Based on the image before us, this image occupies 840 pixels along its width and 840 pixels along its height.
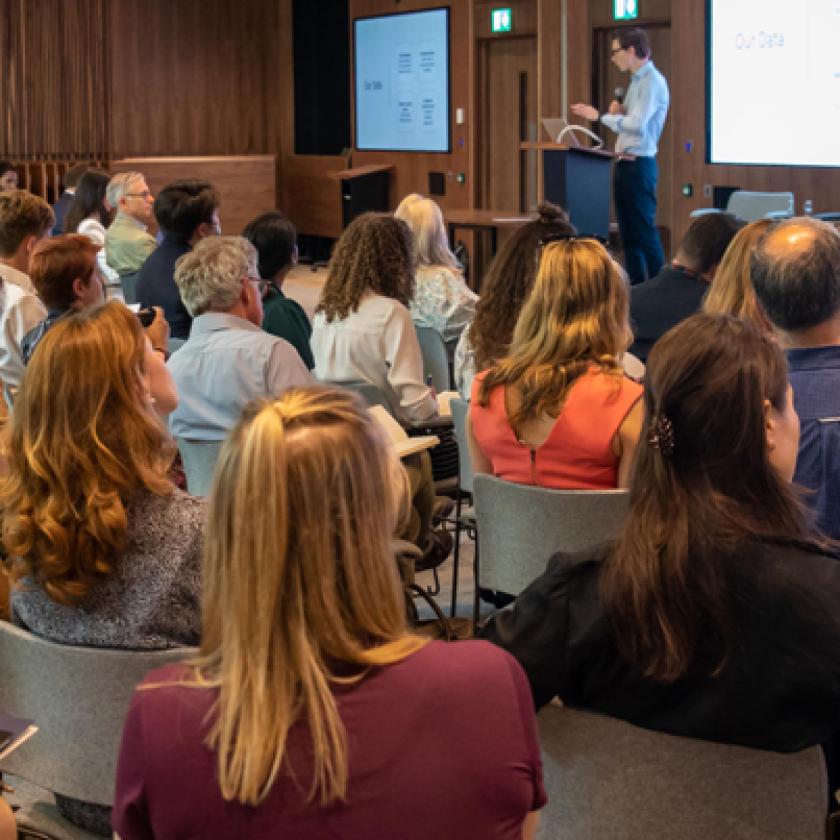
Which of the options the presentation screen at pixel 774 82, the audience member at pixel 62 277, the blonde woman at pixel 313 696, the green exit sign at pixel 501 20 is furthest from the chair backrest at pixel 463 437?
the green exit sign at pixel 501 20

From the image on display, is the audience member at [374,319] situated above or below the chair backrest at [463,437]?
above

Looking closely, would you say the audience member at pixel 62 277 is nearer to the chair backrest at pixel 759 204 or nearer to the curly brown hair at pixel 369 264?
the curly brown hair at pixel 369 264

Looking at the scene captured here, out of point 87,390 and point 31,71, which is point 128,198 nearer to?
point 87,390

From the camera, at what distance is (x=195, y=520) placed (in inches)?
81.0

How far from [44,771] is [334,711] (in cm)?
86

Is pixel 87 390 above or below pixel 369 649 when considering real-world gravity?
above

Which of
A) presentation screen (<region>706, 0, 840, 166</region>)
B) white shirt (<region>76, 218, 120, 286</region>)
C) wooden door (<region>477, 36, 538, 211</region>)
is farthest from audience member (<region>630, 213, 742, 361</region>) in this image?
wooden door (<region>477, 36, 538, 211</region>)

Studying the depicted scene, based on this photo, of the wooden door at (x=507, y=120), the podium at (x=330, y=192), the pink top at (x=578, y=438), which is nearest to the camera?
the pink top at (x=578, y=438)

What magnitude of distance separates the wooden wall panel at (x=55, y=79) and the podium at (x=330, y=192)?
7.39 ft

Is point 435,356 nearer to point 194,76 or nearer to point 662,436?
point 662,436

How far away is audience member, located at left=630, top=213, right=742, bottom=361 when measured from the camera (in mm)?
4449

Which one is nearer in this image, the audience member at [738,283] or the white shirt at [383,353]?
the audience member at [738,283]

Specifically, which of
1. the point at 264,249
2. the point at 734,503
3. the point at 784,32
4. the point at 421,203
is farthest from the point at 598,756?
the point at 784,32

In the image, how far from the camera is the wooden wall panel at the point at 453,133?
12203 millimetres
